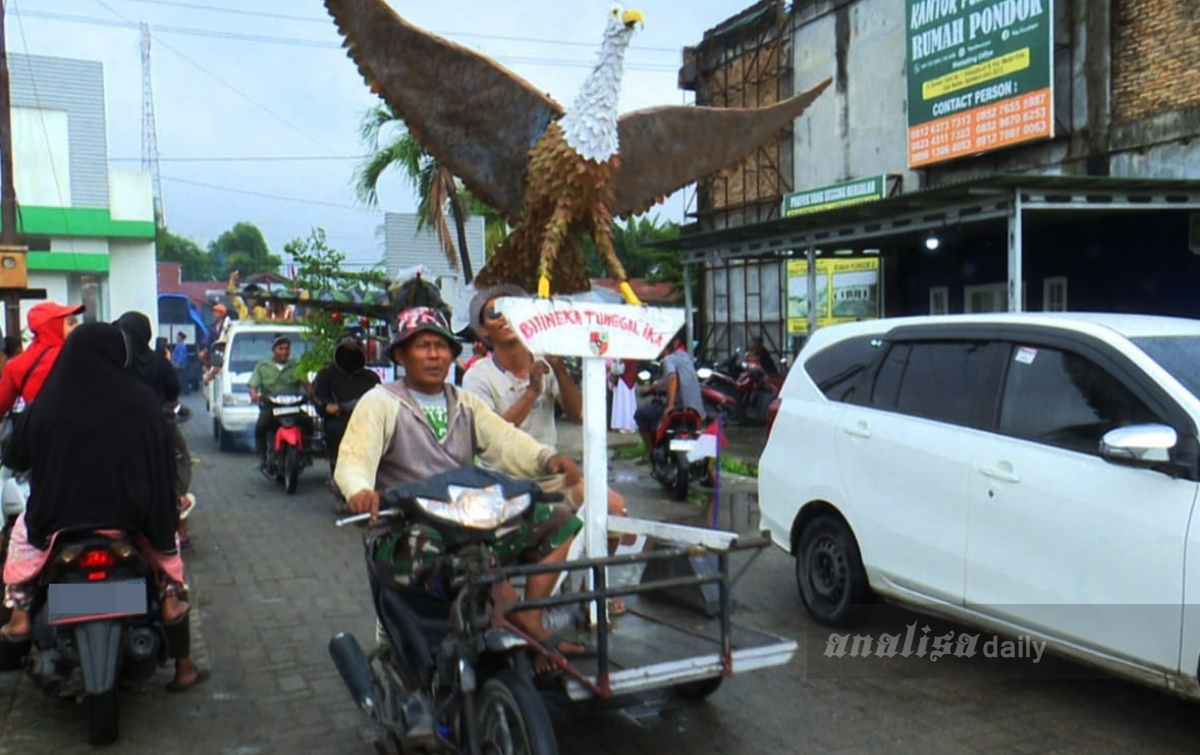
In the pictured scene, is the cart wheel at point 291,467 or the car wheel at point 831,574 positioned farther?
the cart wheel at point 291,467

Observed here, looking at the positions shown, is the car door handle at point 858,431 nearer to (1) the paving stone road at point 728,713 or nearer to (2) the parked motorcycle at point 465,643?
(1) the paving stone road at point 728,713

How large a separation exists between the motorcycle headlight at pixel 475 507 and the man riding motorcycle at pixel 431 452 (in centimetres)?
20

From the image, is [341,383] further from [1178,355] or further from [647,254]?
[647,254]

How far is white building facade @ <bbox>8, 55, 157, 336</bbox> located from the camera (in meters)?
25.2

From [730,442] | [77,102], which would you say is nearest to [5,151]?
[730,442]

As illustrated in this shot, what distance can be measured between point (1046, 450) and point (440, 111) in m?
3.09

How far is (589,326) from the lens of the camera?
3748 mm

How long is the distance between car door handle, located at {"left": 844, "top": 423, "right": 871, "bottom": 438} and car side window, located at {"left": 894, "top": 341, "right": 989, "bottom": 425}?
0.64ft

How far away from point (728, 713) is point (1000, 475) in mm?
1584

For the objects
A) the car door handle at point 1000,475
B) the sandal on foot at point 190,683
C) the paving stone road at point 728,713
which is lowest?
the paving stone road at point 728,713

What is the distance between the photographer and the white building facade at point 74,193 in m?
25.2

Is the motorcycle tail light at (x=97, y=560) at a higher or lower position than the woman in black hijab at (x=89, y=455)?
lower

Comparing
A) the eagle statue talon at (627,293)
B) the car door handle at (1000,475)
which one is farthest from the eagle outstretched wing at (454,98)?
the car door handle at (1000,475)

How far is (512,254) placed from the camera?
16.3 ft
